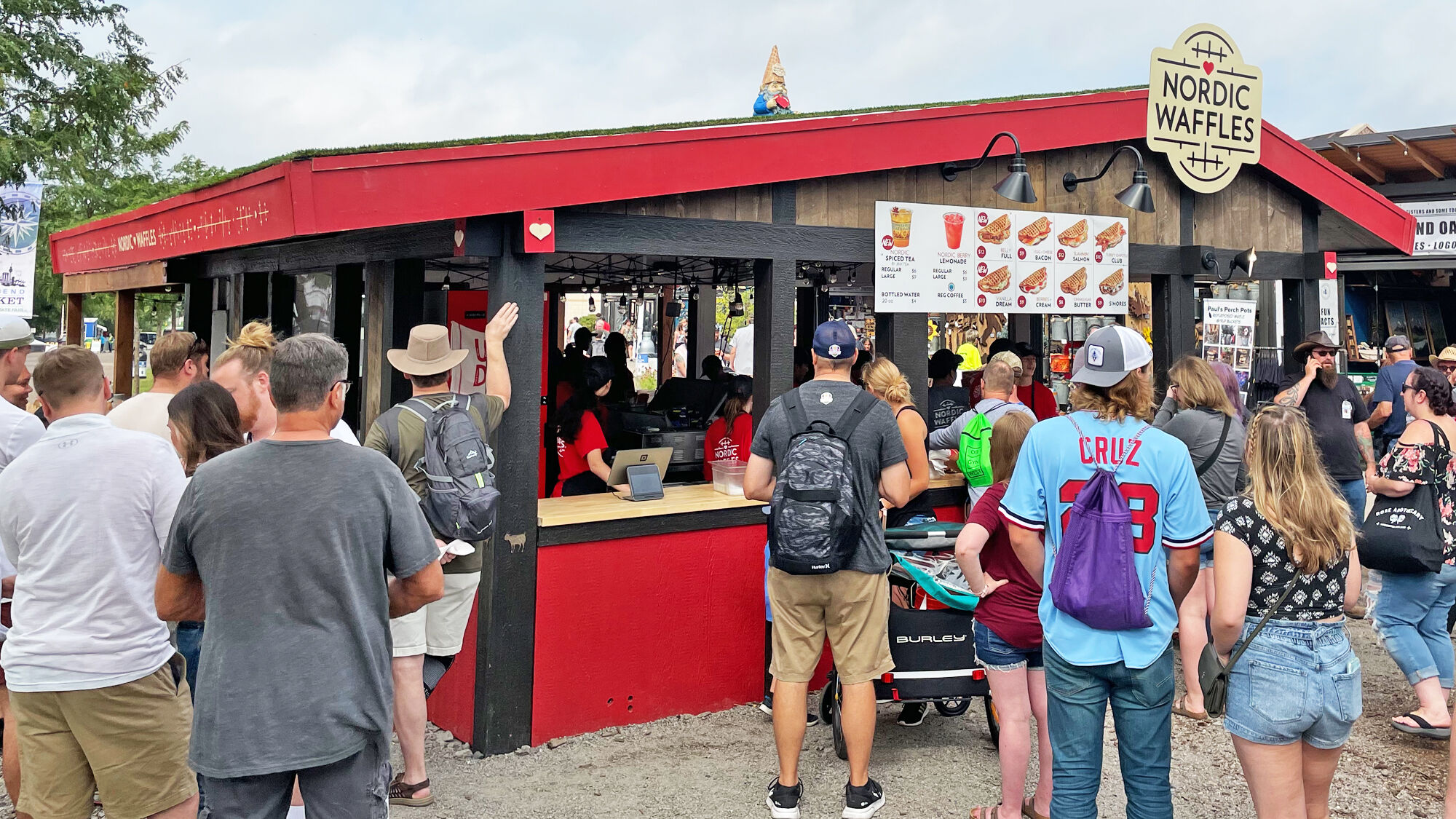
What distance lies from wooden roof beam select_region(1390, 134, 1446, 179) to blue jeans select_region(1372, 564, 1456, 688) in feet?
26.8

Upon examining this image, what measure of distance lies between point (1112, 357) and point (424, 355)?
2.45 meters

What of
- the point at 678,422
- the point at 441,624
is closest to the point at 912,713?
the point at 441,624

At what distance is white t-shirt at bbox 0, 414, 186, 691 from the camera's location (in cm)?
293

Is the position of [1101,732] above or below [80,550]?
below

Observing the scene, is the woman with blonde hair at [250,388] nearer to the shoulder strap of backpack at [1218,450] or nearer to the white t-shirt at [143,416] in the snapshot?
the white t-shirt at [143,416]

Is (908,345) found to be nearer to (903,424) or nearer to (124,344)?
(903,424)

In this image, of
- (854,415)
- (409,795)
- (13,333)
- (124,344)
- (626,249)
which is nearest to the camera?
(854,415)

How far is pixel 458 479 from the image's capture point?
3.82 metres

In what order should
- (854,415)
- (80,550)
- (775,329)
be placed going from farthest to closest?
(775,329), (854,415), (80,550)

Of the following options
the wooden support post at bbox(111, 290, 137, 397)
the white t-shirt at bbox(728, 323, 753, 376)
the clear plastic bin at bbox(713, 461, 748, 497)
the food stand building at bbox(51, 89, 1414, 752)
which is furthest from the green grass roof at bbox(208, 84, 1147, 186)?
the white t-shirt at bbox(728, 323, 753, 376)

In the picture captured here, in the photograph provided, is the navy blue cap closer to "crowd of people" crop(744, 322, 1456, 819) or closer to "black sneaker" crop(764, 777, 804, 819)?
"crowd of people" crop(744, 322, 1456, 819)

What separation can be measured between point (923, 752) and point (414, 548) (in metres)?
3.05

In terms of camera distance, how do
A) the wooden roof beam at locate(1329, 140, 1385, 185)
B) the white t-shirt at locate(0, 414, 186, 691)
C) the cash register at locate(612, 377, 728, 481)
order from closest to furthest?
1. the white t-shirt at locate(0, 414, 186, 691)
2. the cash register at locate(612, 377, 728, 481)
3. the wooden roof beam at locate(1329, 140, 1385, 185)

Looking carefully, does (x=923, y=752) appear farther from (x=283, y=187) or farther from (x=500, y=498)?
(x=283, y=187)
